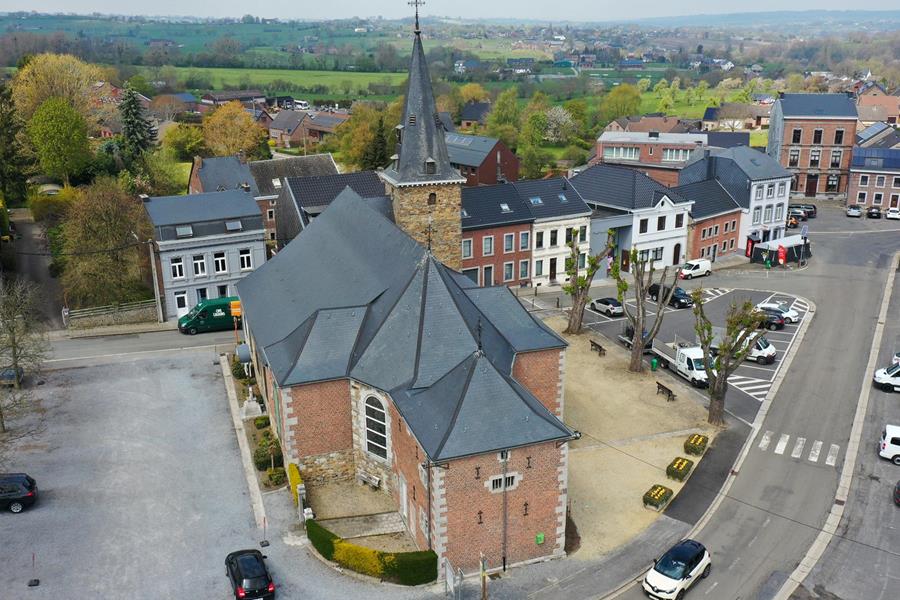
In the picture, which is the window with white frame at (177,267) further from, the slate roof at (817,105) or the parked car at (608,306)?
the slate roof at (817,105)

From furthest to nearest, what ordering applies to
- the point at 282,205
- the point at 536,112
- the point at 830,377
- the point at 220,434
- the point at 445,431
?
the point at 536,112
the point at 282,205
the point at 830,377
the point at 220,434
the point at 445,431

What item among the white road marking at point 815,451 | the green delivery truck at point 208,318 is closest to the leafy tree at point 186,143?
the green delivery truck at point 208,318

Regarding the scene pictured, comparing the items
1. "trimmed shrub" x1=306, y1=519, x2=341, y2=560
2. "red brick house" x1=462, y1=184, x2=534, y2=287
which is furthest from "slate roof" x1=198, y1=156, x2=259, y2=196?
"trimmed shrub" x1=306, y1=519, x2=341, y2=560

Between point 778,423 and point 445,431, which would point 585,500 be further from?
point 778,423

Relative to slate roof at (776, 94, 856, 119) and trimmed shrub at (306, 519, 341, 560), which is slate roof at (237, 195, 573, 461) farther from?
slate roof at (776, 94, 856, 119)

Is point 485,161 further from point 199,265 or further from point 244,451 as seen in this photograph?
point 244,451

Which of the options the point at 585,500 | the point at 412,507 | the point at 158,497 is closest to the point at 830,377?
the point at 585,500
